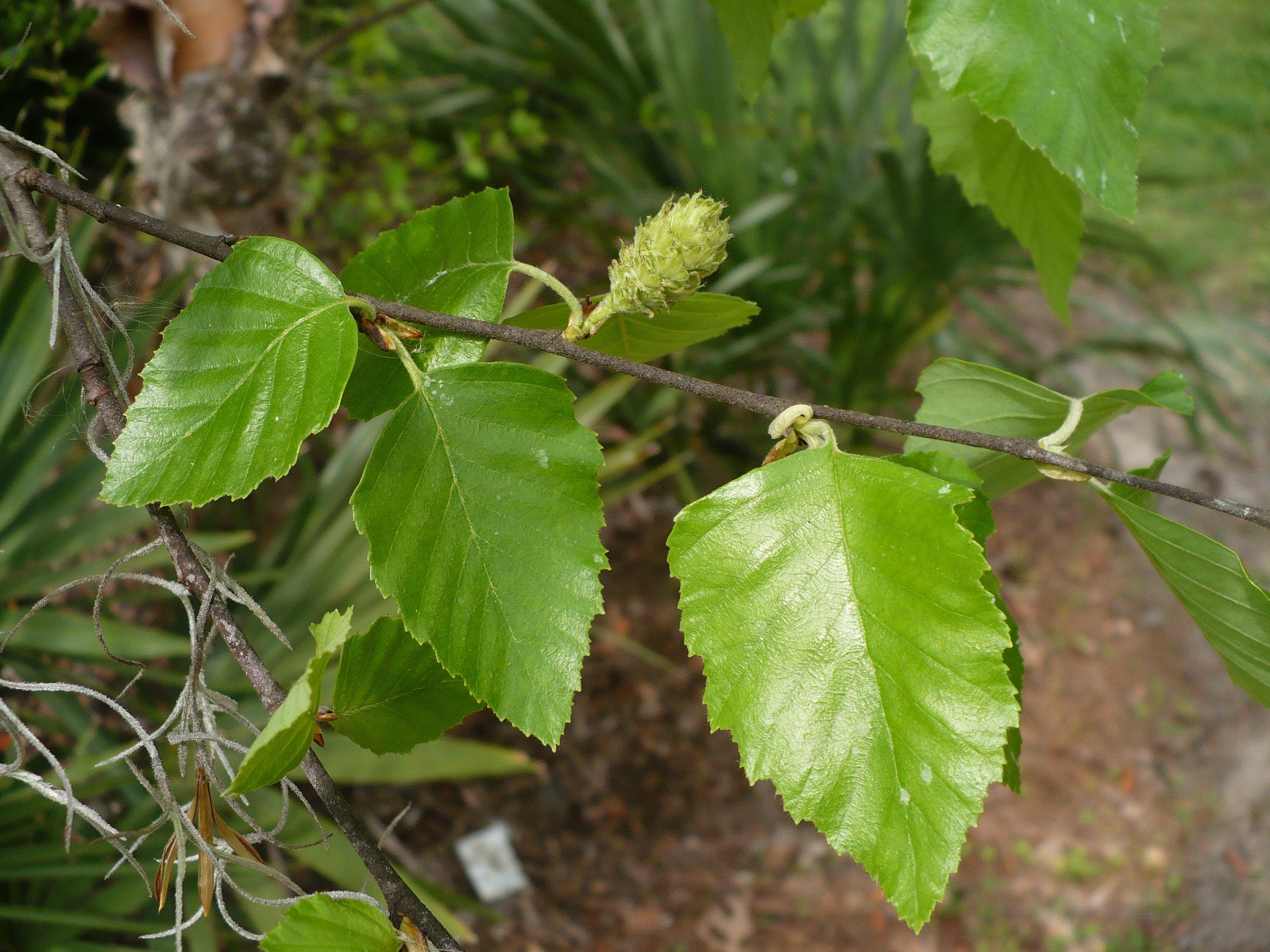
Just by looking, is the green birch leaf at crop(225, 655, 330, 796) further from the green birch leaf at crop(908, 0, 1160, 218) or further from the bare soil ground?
the bare soil ground

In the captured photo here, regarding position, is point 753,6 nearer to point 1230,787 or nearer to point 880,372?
point 880,372

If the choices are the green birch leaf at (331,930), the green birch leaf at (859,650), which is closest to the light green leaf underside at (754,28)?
the green birch leaf at (859,650)

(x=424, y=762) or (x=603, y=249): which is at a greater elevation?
(x=603, y=249)

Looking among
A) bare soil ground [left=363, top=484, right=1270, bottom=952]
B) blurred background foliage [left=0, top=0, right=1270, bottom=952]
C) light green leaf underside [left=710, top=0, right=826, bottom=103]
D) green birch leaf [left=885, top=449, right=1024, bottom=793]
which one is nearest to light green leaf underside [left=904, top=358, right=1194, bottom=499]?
green birch leaf [left=885, top=449, right=1024, bottom=793]

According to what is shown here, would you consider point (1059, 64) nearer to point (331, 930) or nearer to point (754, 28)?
point (754, 28)

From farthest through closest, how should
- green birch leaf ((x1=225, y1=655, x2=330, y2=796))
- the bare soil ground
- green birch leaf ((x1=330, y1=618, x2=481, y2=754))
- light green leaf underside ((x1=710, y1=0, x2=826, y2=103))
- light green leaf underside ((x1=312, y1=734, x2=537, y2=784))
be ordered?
the bare soil ground → light green leaf underside ((x1=312, y1=734, x2=537, y2=784)) → light green leaf underside ((x1=710, y1=0, x2=826, y2=103)) → green birch leaf ((x1=330, y1=618, x2=481, y2=754)) → green birch leaf ((x1=225, y1=655, x2=330, y2=796))

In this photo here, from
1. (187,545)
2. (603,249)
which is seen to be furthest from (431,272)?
(603,249)
